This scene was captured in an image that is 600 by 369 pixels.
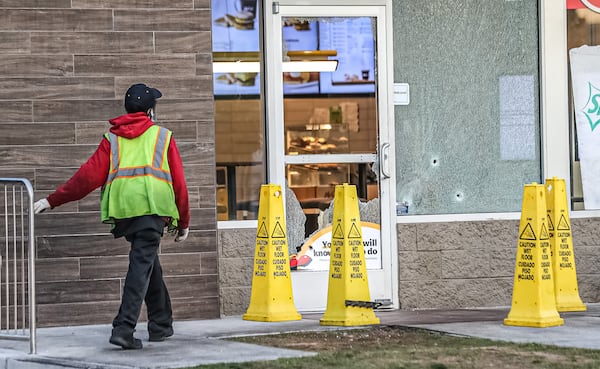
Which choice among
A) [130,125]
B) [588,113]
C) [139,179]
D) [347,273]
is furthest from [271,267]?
[588,113]

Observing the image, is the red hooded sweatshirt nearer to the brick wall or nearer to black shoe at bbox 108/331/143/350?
black shoe at bbox 108/331/143/350

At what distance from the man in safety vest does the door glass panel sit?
7.77 ft

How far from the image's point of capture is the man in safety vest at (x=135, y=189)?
7758mm

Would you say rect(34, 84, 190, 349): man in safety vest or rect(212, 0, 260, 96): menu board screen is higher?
rect(212, 0, 260, 96): menu board screen

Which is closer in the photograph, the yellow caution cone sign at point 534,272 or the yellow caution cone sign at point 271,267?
the yellow caution cone sign at point 534,272

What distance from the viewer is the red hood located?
7852 millimetres

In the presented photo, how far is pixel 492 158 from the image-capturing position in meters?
10.6

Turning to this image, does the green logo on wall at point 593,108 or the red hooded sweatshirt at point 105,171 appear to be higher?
the green logo on wall at point 593,108

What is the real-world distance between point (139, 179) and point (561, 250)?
3900 millimetres

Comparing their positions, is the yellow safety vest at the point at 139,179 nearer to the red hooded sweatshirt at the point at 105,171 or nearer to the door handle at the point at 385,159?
the red hooded sweatshirt at the point at 105,171

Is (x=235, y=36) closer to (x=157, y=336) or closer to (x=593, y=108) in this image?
(x=157, y=336)

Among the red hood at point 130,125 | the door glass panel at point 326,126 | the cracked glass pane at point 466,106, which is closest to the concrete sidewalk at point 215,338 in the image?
the door glass panel at point 326,126

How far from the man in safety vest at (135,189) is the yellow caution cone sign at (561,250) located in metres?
3.44

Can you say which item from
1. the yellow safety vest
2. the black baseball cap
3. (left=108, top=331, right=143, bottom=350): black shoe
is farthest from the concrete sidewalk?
the black baseball cap
